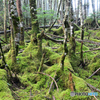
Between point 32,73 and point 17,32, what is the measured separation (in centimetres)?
249

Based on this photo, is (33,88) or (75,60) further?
(75,60)

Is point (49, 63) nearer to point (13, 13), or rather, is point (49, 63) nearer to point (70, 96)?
point (70, 96)

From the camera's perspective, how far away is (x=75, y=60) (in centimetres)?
619

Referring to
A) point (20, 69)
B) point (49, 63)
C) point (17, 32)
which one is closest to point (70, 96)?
point (20, 69)

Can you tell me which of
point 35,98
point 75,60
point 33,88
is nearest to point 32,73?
point 33,88

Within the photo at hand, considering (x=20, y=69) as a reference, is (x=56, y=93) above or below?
below

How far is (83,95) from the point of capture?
3145mm

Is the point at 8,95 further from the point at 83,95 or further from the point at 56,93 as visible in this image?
Result: the point at 83,95

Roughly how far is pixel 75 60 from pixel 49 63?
1679mm

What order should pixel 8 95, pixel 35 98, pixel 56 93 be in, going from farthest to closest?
pixel 56 93, pixel 35 98, pixel 8 95

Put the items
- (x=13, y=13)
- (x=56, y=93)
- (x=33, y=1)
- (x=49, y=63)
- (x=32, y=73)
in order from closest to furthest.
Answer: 1. (x=56, y=93)
2. (x=32, y=73)
3. (x=13, y=13)
4. (x=49, y=63)
5. (x=33, y=1)

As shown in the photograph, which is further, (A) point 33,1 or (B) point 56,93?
(A) point 33,1

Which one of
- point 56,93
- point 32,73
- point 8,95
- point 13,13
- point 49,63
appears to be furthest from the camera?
point 49,63

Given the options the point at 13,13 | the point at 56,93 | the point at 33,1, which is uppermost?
the point at 33,1
